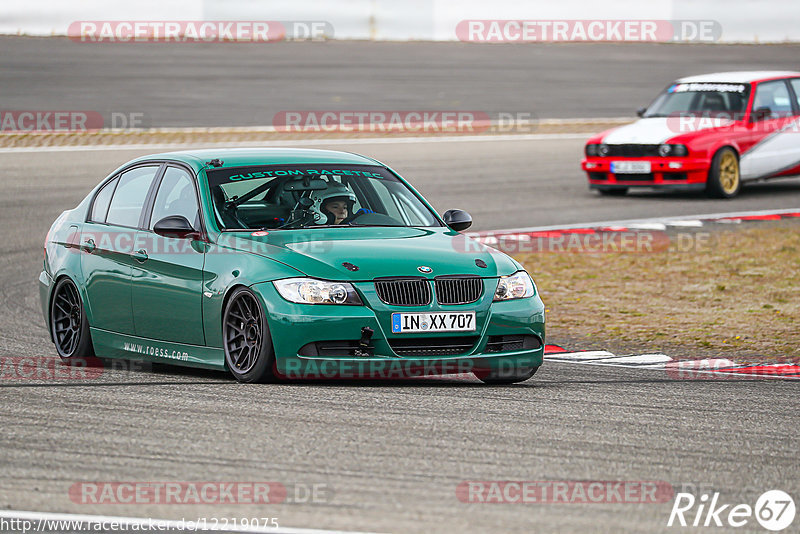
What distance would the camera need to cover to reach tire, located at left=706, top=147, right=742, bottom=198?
20656mm

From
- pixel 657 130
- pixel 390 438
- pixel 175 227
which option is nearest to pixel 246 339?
pixel 175 227

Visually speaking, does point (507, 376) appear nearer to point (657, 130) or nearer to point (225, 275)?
point (225, 275)

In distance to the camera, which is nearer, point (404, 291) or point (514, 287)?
point (404, 291)

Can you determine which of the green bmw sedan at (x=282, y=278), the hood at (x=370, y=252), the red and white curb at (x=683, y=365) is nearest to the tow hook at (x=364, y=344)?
the green bmw sedan at (x=282, y=278)

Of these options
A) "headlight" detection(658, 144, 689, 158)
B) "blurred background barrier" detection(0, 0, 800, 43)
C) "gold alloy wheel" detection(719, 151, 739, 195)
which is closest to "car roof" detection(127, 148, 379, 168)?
"headlight" detection(658, 144, 689, 158)

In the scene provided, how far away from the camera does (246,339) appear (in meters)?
8.05

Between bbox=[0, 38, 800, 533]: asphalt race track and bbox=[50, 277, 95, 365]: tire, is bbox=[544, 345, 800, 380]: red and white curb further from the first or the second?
bbox=[50, 277, 95, 365]: tire

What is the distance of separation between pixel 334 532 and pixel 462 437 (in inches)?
65.9

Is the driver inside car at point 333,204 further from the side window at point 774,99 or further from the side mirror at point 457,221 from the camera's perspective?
the side window at point 774,99

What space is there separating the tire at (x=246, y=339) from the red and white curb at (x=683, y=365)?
2740 mm

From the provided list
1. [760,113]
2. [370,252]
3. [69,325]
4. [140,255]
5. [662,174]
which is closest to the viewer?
[370,252]

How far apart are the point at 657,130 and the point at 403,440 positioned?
15.0 meters

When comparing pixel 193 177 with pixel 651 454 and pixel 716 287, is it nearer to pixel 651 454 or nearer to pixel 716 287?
pixel 651 454

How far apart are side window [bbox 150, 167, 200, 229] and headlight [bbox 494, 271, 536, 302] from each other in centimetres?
194
